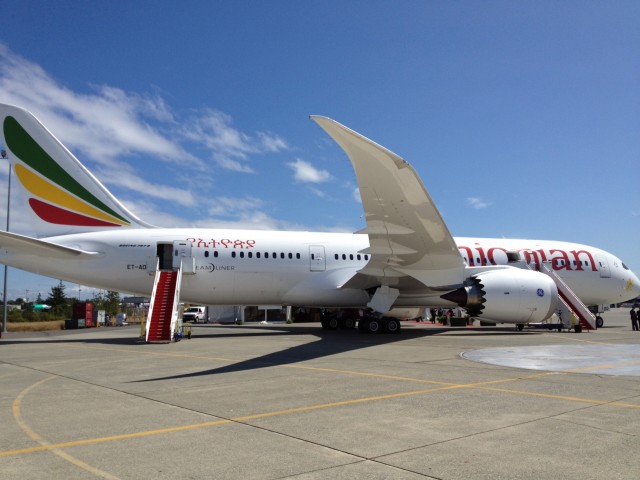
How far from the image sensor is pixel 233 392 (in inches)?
302

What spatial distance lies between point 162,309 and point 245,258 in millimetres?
3721

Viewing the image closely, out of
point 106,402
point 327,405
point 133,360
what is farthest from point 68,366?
point 327,405

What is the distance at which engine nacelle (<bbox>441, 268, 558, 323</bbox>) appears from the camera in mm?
18734

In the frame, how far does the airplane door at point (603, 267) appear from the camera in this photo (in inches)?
1002

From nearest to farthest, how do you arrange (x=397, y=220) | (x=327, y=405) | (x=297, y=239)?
1. (x=327, y=405)
2. (x=397, y=220)
3. (x=297, y=239)

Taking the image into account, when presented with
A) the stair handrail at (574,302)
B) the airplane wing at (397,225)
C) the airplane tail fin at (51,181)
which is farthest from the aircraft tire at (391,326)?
the airplane tail fin at (51,181)

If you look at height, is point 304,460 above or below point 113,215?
below

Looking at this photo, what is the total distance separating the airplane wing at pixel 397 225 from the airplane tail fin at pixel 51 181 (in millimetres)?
9908

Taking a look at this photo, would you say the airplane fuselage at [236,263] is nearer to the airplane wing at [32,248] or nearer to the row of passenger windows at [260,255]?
the row of passenger windows at [260,255]

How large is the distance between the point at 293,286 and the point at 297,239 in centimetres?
192

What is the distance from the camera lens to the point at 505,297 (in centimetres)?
1877

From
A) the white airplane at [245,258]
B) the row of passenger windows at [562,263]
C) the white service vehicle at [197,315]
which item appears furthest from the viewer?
the white service vehicle at [197,315]

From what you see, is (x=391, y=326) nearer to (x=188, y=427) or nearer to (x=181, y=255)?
(x=181, y=255)

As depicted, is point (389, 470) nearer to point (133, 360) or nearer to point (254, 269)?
point (133, 360)
